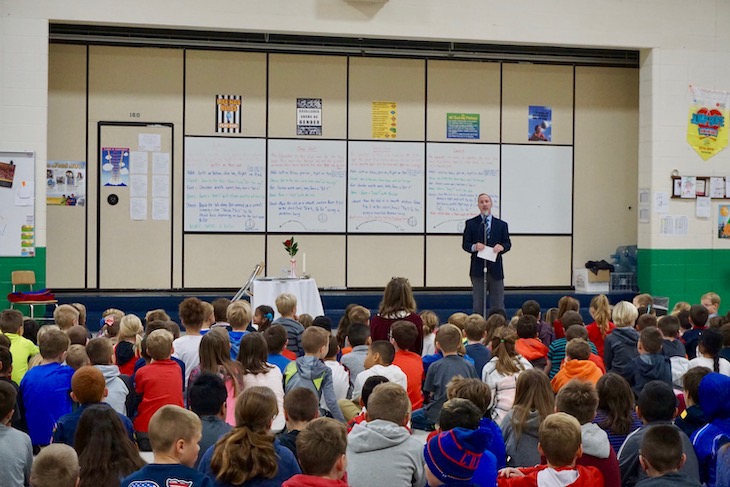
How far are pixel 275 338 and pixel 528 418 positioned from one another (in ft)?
6.06

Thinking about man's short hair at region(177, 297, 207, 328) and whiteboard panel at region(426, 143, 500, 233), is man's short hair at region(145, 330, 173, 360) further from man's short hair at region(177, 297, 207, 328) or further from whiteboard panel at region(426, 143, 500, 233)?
whiteboard panel at region(426, 143, 500, 233)

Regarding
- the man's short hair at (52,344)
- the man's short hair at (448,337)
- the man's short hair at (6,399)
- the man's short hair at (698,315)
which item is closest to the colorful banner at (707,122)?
the man's short hair at (698,315)

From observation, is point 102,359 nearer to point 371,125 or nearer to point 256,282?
point 256,282

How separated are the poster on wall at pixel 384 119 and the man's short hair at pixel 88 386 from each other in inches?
343

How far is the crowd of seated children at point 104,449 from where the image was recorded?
319 cm

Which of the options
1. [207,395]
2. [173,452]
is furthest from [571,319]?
[173,452]

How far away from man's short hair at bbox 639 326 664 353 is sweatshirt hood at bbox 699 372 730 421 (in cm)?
148

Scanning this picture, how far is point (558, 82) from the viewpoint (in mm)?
12938

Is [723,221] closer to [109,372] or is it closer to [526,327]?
[526,327]

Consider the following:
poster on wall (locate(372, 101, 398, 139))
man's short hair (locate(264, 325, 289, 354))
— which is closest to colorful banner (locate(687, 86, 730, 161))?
poster on wall (locate(372, 101, 398, 139))

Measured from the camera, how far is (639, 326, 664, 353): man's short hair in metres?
5.71

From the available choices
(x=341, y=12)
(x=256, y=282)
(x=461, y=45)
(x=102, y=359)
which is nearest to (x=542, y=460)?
(x=102, y=359)

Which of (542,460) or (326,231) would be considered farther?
(326,231)

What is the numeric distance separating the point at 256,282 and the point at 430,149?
13.2 ft
